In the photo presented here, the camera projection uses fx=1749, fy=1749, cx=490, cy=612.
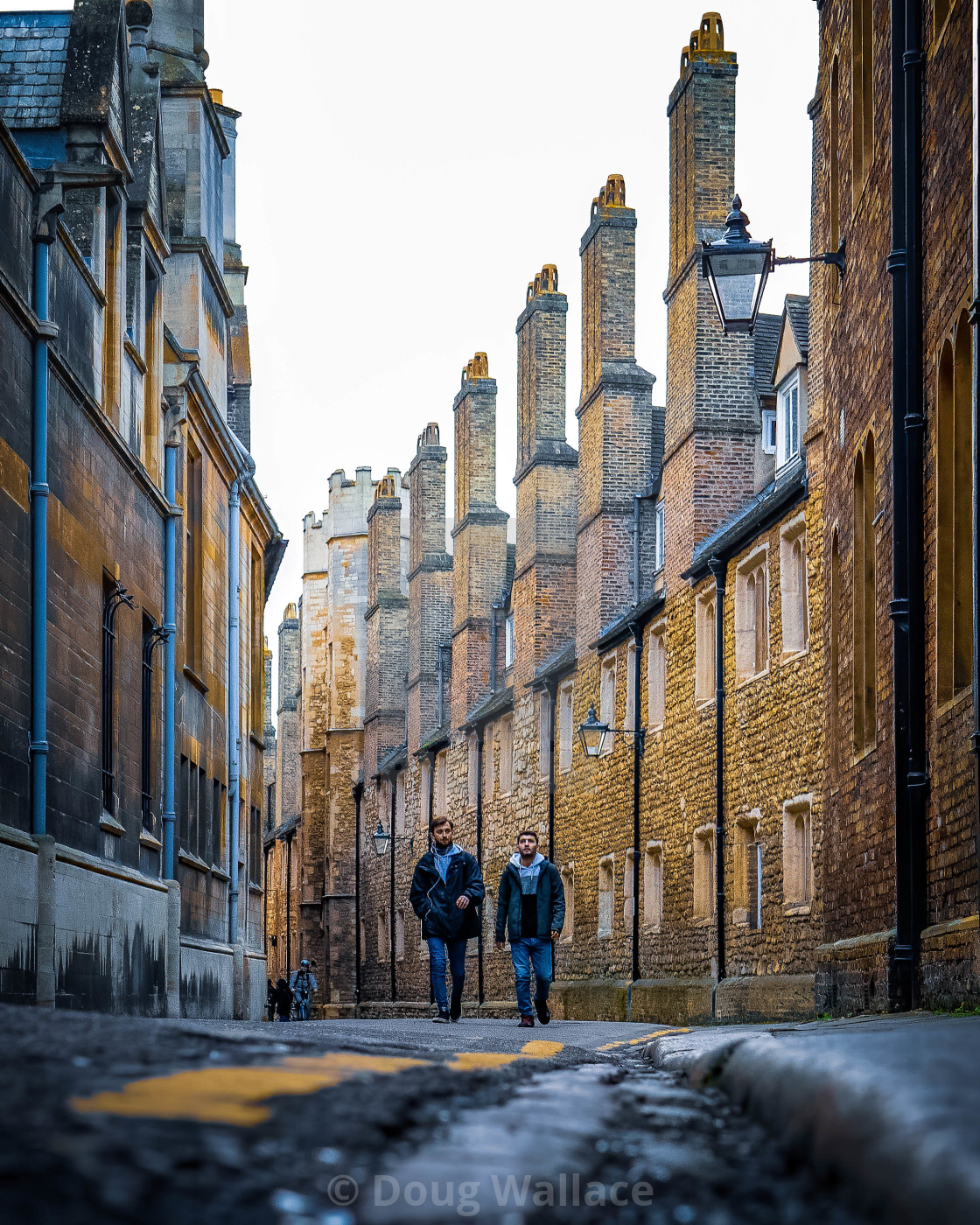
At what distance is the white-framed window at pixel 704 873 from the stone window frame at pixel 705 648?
5.84ft

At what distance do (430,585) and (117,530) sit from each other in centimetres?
3059

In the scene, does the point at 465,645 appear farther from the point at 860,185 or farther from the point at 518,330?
the point at 860,185

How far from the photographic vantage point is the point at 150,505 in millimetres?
18781

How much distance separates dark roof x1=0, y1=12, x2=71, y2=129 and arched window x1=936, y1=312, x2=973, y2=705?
932 centimetres

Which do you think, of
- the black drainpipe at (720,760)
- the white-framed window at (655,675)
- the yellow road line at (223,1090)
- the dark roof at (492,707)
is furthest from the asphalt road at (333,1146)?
the dark roof at (492,707)

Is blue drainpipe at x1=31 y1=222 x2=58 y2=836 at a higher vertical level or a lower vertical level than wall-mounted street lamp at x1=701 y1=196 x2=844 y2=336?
lower

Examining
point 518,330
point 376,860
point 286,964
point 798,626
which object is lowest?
point 286,964

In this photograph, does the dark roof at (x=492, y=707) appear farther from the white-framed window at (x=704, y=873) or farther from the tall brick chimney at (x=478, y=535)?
the white-framed window at (x=704, y=873)

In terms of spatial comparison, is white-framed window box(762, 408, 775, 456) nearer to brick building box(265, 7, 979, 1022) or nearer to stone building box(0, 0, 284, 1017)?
brick building box(265, 7, 979, 1022)

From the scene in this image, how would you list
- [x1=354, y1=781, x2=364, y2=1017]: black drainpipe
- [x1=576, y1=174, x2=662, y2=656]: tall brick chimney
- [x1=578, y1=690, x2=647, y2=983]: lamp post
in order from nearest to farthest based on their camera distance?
[x1=578, y1=690, x2=647, y2=983]: lamp post, [x1=576, y1=174, x2=662, y2=656]: tall brick chimney, [x1=354, y1=781, x2=364, y2=1017]: black drainpipe

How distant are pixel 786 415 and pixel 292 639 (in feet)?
171

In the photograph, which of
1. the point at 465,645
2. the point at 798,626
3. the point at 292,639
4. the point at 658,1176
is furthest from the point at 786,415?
the point at 292,639

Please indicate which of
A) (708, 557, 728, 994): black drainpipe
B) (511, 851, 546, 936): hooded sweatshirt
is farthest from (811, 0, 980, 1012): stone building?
(708, 557, 728, 994): black drainpipe

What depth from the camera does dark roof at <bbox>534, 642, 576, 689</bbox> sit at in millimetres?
31938
